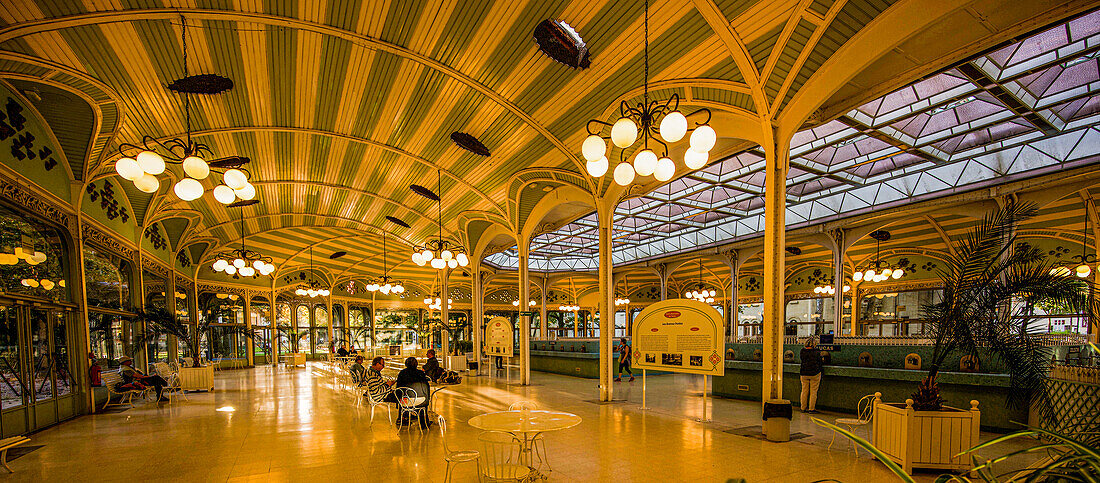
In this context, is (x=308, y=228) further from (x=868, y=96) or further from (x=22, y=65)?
(x=868, y=96)

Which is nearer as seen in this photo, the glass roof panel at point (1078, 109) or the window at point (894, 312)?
the glass roof panel at point (1078, 109)

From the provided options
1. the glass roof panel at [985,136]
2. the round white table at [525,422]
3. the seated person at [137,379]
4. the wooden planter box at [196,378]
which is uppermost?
the glass roof panel at [985,136]

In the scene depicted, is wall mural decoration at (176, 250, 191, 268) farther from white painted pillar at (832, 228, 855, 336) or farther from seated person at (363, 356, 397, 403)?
white painted pillar at (832, 228, 855, 336)

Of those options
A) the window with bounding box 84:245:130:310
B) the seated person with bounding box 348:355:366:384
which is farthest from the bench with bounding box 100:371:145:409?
the seated person with bounding box 348:355:366:384

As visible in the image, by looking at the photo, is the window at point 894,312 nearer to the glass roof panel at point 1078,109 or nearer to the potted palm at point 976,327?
the glass roof panel at point 1078,109

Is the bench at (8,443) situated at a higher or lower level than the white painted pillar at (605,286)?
lower

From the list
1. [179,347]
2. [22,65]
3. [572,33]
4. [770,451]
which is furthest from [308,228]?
[770,451]

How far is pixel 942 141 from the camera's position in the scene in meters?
10.9

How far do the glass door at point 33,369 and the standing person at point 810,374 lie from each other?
42.2 feet

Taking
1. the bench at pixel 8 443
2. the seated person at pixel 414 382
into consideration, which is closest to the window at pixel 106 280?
the bench at pixel 8 443

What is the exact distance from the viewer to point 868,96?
21.6ft

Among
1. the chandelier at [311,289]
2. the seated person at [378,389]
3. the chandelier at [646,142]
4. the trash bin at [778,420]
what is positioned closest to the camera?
the chandelier at [646,142]

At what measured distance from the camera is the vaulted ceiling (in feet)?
18.4

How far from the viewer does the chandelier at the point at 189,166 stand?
5.33m
